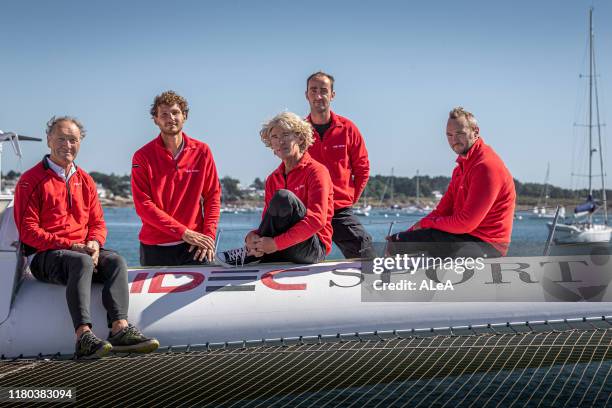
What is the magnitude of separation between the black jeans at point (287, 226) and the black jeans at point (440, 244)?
523 mm

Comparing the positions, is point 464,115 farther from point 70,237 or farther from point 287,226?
point 70,237

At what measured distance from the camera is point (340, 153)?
545cm

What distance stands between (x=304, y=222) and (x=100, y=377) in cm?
142

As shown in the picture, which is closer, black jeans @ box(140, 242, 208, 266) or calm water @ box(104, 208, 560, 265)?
black jeans @ box(140, 242, 208, 266)

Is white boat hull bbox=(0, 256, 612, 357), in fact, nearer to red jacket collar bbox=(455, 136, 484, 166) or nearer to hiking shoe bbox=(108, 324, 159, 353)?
hiking shoe bbox=(108, 324, 159, 353)

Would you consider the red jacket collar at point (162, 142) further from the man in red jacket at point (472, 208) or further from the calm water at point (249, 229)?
the man in red jacket at point (472, 208)

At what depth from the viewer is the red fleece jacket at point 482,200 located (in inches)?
179

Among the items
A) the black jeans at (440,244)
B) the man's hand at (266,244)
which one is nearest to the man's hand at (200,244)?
the man's hand at (266,244)

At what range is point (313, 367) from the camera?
13.6 ft

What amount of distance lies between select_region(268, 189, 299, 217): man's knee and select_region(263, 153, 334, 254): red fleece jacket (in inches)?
4.9

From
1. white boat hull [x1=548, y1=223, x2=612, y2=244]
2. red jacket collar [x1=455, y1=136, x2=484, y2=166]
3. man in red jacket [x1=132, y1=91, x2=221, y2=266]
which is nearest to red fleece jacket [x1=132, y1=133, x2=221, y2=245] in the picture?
man in red jacket [x1=132, y1=91, x2=221, y2=266]

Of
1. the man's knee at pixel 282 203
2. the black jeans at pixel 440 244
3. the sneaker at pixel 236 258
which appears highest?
the man's knee at pixel 282 203

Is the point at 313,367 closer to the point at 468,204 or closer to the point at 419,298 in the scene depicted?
the point at 419,298

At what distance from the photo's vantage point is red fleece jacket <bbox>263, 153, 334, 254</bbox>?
437cm
